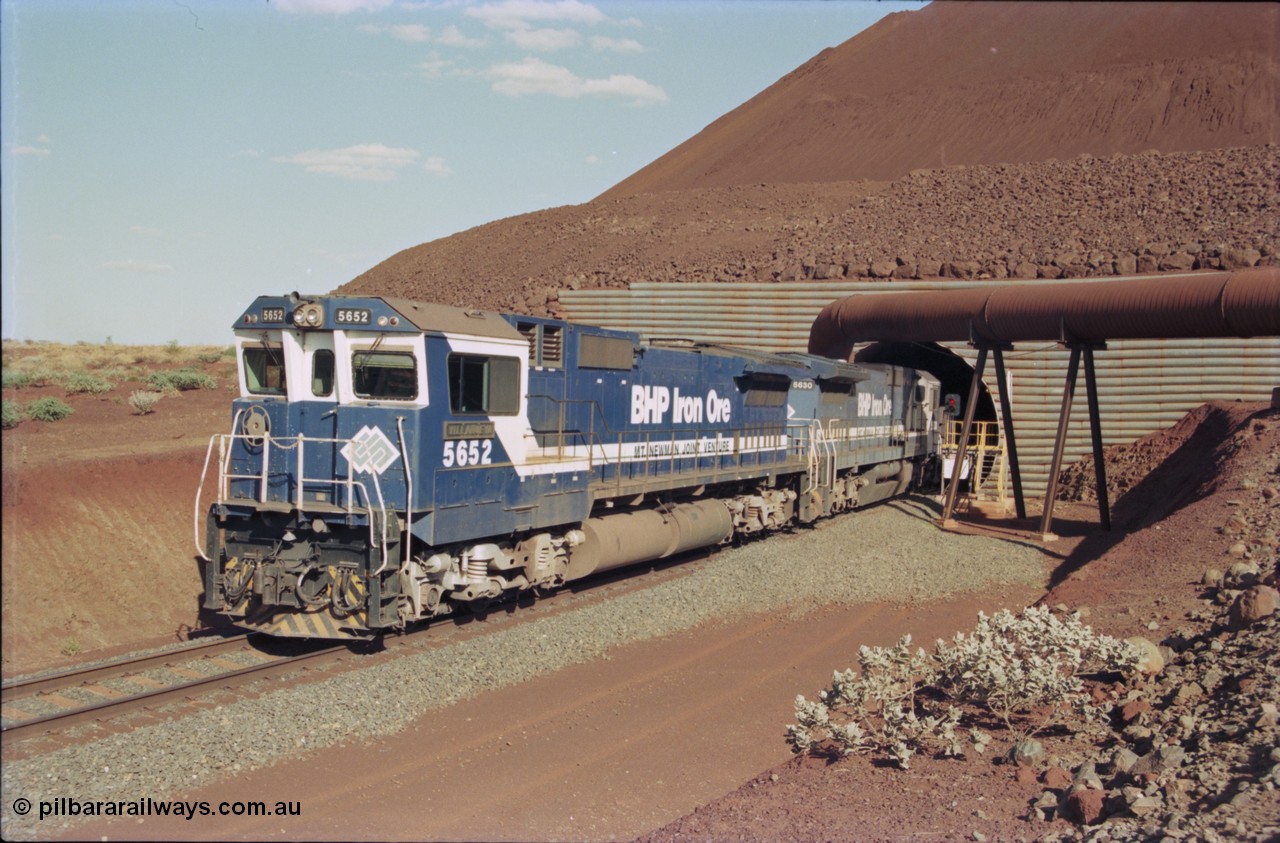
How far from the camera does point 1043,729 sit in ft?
26.7

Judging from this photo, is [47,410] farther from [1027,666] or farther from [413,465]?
[1027,666]

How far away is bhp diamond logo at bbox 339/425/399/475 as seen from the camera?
1034 cm

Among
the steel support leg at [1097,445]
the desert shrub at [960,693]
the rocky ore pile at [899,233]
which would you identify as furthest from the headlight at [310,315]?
the rocky ore pile at [899,233]

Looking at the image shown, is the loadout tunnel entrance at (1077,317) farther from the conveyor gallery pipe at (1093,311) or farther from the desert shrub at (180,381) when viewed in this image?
the desert shrub at (180,381)

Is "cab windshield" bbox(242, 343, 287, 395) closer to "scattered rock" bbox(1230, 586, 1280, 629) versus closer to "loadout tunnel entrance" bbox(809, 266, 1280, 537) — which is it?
"scattered rock" bbox(1230, 586, 1280, 629)

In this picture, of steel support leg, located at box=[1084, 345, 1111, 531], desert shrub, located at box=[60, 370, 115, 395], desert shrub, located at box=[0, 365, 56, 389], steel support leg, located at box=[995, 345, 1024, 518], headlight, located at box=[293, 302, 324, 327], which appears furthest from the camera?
steel support leg, located at box=[995, 345, 1024, 518]

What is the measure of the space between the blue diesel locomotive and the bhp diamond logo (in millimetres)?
15

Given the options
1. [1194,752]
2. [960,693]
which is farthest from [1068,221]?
[1194,752]

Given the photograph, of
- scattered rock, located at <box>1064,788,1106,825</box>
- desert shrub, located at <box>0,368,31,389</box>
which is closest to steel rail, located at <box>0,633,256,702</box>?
scattered rock, located at <box>1064,788,1106,825</box>

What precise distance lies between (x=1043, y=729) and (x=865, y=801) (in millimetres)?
2163

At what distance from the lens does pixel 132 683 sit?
9.42 meters

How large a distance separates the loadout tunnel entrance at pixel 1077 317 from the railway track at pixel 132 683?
14.8 m

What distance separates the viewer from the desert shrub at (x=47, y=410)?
1831cm

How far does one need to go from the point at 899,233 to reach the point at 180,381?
103 ft
